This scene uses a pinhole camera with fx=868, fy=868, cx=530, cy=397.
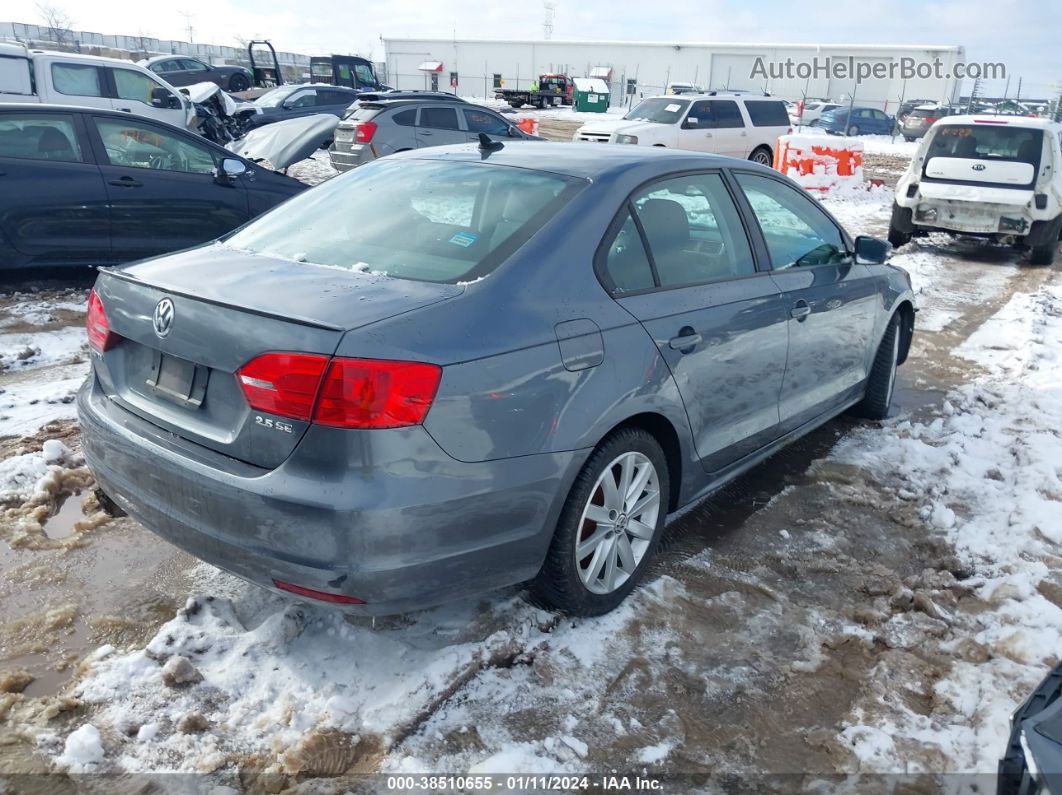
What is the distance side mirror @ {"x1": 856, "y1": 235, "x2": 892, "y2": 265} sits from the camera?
15.8ft

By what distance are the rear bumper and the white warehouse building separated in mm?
54221

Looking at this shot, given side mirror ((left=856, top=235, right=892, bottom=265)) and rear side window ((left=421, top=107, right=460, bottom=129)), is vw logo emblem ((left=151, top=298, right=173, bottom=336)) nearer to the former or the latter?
side mirror ((left=856, top=235, right=892, bottom=265))

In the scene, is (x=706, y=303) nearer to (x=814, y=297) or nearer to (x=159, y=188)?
(x=814, y=297)

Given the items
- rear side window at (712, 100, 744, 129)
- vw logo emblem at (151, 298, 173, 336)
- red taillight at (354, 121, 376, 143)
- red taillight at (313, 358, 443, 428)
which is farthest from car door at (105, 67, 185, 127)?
red taillight at (313, 358, 443, 428)

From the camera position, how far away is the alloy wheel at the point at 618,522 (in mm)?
3111

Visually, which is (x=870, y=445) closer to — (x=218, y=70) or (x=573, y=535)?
(x=573, y=535)

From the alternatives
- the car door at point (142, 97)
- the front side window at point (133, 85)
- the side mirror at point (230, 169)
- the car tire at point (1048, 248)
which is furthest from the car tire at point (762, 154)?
the side mirror at point (230, 169)

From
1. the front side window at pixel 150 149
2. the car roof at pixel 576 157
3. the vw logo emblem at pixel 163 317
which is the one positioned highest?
the car roof at pixel 576 157

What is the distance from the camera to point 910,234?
1178 cm

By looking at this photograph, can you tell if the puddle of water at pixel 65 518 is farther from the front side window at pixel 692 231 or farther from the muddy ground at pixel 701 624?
the front side window at pixel 692 231

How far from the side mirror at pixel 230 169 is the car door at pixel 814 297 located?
4.80 meters

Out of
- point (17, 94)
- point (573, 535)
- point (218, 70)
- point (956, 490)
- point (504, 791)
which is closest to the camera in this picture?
point (504, 791)

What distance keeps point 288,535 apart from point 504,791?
95 cm

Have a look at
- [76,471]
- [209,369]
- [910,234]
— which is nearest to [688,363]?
[209,369]
